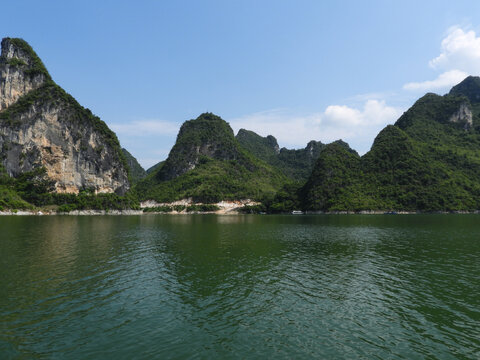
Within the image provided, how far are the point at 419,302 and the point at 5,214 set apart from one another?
183 metres

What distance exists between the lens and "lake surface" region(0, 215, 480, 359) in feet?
51.1

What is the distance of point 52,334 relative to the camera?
1678 centimetres

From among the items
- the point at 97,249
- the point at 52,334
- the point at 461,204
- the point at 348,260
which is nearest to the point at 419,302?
the point at 348,260

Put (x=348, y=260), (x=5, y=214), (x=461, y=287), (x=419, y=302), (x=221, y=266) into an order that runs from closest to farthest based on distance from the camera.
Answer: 1. (x=419, y=302)
2. (x=461, y=287)
3. (x=221, y=266)
4. (x=348, y=260)
5. (x=5, y=214)

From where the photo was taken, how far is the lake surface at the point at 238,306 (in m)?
15.6

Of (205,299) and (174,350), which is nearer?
(174,350)

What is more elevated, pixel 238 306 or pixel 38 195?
pixel 38 195

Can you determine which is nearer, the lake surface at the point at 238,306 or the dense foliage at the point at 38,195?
the lake surface at the point at 238,306

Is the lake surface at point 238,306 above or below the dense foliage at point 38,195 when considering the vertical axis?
below

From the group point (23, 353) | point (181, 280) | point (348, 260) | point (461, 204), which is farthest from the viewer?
point (461, 204)

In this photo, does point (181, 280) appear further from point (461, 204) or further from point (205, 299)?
point (461, 204)

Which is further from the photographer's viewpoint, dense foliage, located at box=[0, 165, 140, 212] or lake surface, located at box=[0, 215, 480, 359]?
dense foliage, located at box=[0, 165, 140, 212]

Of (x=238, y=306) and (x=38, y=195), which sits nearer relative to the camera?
(x=238, y=306)

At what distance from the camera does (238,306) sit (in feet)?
72.2
